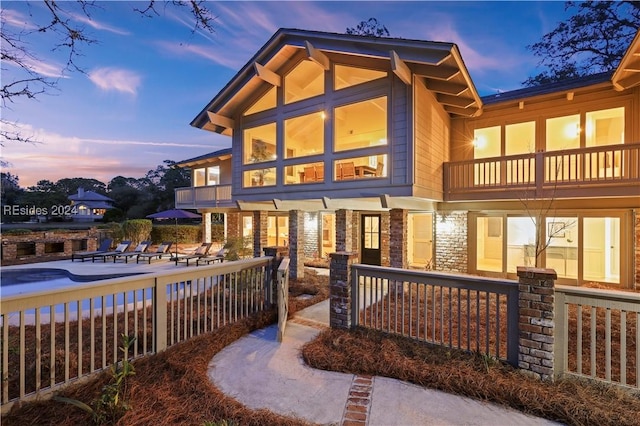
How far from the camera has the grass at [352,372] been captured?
281 cm

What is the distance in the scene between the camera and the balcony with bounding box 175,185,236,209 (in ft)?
49.1

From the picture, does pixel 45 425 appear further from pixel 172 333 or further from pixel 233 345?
pixel 233 345

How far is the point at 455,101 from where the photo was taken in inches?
350

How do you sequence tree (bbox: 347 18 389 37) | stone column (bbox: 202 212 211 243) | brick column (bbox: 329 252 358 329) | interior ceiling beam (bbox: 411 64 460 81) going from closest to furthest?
brick column (bbox: 329 252 358 329), interior ceiling beam (bbox: 411 64 460 81), stone column (bbox: 202 212 211 243), tree (bbox: 347 18 389 37)

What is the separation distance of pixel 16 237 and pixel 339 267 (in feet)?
56.1

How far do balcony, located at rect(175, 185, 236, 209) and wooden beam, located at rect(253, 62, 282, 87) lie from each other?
6319 millimetres

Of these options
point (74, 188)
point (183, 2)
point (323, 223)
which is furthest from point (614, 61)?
point (74, 188)

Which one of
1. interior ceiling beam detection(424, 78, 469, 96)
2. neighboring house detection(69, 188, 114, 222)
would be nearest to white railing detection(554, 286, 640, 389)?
interior ceiling beam detection(424, 78, 469, 96)

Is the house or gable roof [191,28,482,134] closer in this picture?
gable roof [191,28,482,134]

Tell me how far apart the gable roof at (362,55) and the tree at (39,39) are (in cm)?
541

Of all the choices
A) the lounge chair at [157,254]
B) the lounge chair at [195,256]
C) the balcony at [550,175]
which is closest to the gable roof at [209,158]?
the lounge chair at [195,256]

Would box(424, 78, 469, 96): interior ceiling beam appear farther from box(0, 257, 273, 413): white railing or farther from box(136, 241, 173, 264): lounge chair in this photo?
box(136, 241, 173, 264): lounge chair

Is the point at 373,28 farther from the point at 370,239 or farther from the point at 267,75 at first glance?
the point at 370,239

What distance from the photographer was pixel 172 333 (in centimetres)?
430
